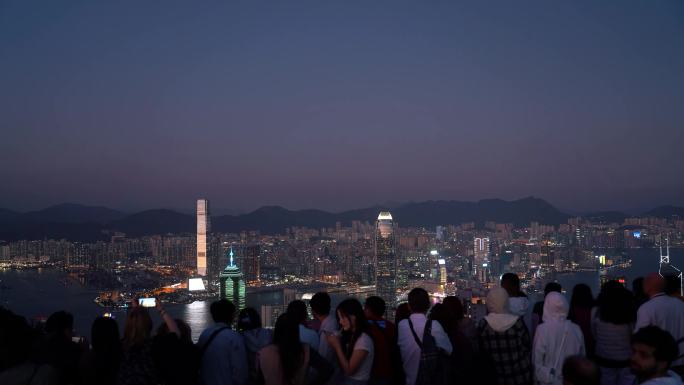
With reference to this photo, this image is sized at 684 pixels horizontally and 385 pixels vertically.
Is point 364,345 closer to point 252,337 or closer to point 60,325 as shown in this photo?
point 252,337

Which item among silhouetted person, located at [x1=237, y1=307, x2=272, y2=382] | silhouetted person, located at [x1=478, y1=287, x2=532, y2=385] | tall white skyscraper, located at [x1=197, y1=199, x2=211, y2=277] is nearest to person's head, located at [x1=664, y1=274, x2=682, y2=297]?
silhouetted person, located at [x1=478, y1=287, x2=532, y2=385]

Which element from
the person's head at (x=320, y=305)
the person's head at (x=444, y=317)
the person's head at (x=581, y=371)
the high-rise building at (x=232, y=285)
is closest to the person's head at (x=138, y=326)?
the person's head at (x=320, y=305)

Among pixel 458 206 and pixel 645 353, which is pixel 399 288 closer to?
pixel 458 206

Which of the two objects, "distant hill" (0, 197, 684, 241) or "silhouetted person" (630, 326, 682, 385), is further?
"distant hill" (0, 197, 684, 241)

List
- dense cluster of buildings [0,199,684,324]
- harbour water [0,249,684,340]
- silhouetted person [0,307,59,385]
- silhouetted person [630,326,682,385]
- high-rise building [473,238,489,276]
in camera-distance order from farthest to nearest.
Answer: high-rise building [473,238,489,276]
dense cluster of buildings [0,199,684,324]
harbour water [0,249,684,340]
silhouetted person [0,307,59,385]
silhouetted person [630,326,682,385]

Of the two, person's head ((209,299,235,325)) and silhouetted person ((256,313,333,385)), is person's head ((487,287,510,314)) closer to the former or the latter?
silhouetted person ((256,313,333,385))

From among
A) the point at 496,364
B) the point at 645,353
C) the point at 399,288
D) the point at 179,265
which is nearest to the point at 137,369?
the point at 496,364

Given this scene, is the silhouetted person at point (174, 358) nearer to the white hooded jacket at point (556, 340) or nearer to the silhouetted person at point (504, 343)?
the silhouetted person at point (504, 343)
